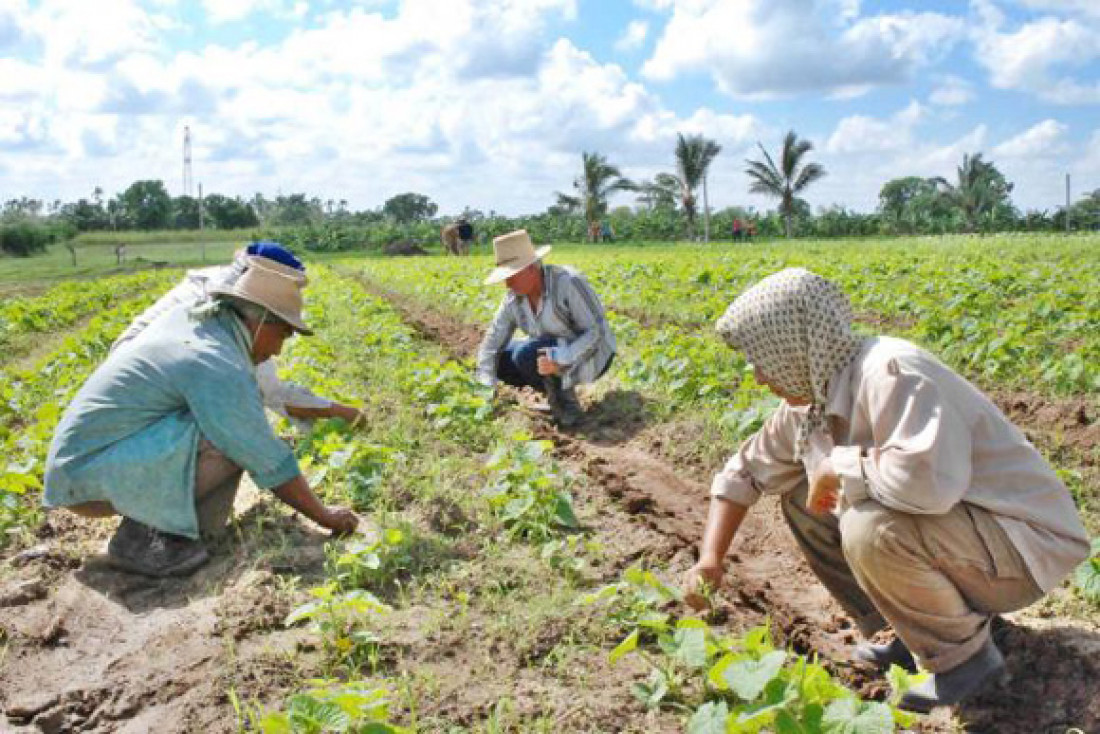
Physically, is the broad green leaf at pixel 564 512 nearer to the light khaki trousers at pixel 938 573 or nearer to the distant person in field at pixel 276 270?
the distant person in field at pixel 276 270

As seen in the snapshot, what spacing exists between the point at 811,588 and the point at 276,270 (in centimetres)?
228

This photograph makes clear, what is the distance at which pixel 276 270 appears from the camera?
348cm

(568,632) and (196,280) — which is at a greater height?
(196,280)

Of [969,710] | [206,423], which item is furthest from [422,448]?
[969,710]

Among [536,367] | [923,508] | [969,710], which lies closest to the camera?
[923,508]

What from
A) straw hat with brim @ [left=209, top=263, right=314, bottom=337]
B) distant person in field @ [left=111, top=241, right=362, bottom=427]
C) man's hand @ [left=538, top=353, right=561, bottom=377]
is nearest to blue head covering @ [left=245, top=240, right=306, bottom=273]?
distant person in field @ [left=111, top=241, right=362, bottom=427]

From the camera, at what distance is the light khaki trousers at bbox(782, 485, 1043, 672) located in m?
2.42

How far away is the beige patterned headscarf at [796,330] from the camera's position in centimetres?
248

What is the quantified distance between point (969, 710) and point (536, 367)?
385 cm

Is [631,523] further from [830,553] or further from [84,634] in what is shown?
[84,634]

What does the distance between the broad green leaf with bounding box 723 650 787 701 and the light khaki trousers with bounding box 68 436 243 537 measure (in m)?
2.11

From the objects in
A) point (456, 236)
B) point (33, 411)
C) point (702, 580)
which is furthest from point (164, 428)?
point (456, 236)

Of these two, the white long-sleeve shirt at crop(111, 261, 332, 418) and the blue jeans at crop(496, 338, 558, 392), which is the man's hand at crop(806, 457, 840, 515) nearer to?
the white long-sleeve shirt at crop(111, 261, 332, 418)

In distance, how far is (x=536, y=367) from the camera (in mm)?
Answer: 6094
